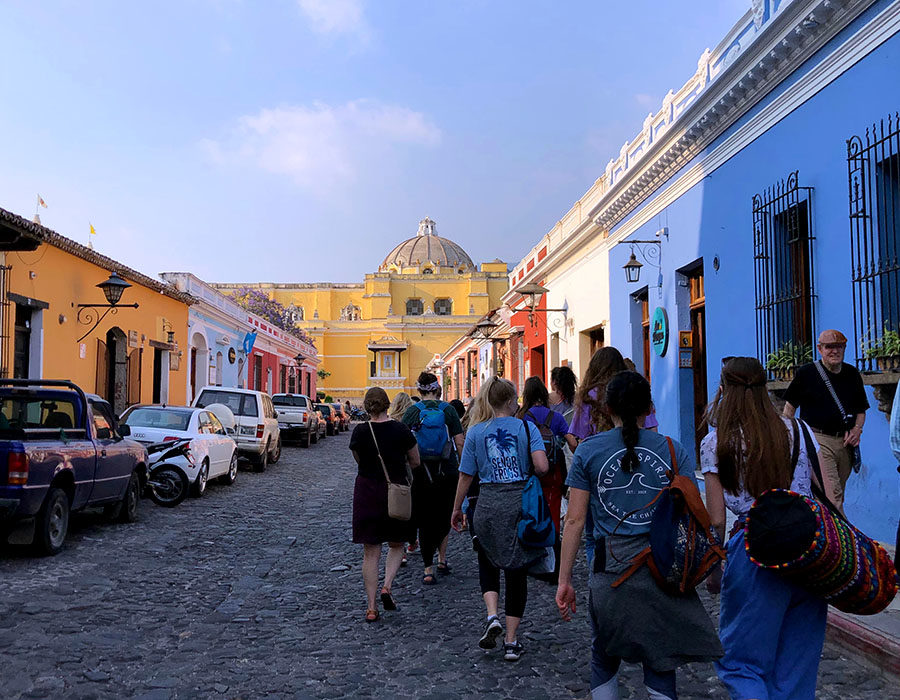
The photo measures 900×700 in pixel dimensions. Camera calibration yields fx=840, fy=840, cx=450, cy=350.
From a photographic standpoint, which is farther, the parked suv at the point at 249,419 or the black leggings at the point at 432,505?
the parked suv at the point at 249,419

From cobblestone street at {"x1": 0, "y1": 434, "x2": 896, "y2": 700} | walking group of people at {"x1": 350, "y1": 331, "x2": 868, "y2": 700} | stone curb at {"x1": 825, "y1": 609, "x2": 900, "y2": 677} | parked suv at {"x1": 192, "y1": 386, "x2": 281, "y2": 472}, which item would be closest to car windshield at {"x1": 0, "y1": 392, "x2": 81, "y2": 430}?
cobblestone street at {"x1": 0, "y1": 434, "x2": 896, "y2": 700}

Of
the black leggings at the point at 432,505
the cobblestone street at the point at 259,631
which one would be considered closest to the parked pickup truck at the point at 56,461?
the cobblestone street at the point at 259,631

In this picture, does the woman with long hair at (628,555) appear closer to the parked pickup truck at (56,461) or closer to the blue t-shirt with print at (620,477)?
the blue t-shirt with print at (620,477)

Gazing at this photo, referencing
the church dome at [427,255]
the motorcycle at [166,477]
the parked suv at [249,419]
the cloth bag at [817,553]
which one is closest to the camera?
the cloth bag at [817,553]

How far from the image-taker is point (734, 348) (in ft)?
35.5

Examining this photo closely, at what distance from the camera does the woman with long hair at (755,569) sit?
3.11 meters

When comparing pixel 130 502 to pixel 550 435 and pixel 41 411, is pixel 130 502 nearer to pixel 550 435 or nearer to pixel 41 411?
pixel 41 411

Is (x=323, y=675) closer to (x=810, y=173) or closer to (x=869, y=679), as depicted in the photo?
(x=869, y=679)

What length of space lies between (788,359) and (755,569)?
6.37 metres

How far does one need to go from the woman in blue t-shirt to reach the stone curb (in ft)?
6.46

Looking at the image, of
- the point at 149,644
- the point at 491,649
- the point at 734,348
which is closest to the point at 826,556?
the point at 491,649

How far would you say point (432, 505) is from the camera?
23.5 feet

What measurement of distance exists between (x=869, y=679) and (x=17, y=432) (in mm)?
7059

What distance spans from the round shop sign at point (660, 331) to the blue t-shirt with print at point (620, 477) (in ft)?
34.5
